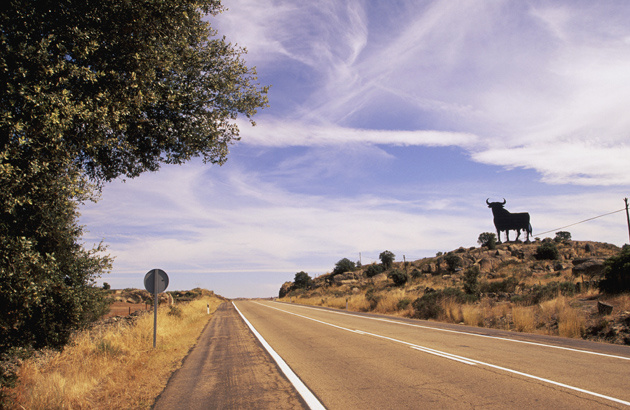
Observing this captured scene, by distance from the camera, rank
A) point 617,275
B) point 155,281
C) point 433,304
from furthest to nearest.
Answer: point 433,304, point 617,275, point 155,281

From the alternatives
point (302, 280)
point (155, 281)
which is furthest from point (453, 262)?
point (302, 280)

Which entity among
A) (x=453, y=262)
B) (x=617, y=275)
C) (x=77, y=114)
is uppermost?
(x=77, y=114)

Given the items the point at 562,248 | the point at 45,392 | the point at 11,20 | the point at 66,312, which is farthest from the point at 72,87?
the point at 562,248

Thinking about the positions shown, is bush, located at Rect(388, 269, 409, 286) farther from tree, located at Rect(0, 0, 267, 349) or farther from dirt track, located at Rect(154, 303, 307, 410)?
tree, located at Rect(0, 0, 267, 349)

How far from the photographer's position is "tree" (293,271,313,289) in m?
99.7

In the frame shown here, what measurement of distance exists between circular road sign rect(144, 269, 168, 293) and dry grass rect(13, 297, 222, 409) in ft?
6.04

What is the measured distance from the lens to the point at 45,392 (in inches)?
247

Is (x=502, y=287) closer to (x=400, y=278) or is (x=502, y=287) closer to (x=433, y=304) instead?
(x=433, y=304)

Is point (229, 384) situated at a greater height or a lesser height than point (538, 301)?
lesser

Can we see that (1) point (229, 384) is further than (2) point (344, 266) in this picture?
No

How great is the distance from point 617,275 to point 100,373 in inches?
863

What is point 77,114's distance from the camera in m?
6.16

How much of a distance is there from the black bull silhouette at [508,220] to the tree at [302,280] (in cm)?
5331

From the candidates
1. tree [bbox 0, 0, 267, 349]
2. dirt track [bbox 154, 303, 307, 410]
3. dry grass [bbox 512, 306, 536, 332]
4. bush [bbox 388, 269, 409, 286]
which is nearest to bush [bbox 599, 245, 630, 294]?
dry grass [bbox 512, 306, 536, 332]
